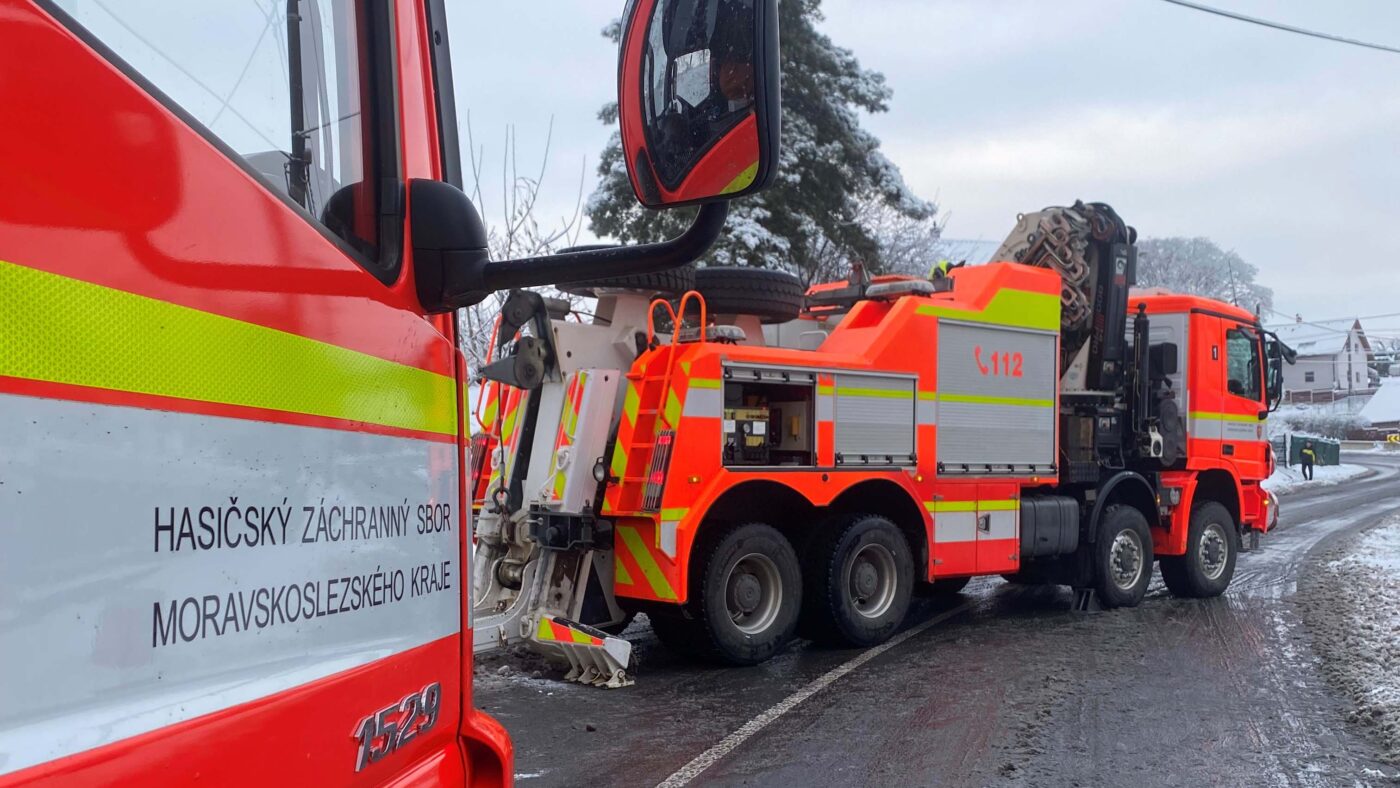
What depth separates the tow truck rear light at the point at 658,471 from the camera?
22.5 feet

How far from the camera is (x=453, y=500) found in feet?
7.31

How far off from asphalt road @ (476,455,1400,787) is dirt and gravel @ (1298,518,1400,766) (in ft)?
0.48

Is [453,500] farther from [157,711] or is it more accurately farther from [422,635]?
[157,711]

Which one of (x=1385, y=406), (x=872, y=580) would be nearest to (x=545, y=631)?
(x=872, y=580)

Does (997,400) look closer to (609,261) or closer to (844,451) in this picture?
(844,451)

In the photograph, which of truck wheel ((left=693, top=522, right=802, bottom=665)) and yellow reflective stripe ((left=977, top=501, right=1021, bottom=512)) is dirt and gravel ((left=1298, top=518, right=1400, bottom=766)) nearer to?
yellow reflective stripe ((left=977, top=501, right=1021, bottom=512))

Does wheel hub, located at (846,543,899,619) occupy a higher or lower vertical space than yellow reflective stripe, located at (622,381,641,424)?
lower

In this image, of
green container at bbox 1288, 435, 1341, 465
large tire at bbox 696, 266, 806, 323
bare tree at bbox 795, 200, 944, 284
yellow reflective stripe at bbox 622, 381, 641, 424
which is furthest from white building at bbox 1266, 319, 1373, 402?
yellow reflective stripe at bbox 622, 381, 641, 424

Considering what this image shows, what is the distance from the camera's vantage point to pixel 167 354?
134 cm

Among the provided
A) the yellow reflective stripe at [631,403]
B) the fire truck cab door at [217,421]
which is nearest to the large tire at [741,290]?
the yellow reflective stripe at [631,403]

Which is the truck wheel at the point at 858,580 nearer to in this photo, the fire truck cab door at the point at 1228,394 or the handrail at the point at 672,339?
the handrail at the point at 672,339

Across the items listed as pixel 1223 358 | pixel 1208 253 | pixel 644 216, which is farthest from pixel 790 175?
pixel 1208 253

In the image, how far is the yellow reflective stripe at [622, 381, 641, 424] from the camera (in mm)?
7133

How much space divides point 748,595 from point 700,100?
576 cm
